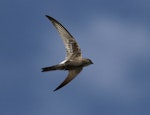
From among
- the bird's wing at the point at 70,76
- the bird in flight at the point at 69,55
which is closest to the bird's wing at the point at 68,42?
the bird in flight at the point at 69,55

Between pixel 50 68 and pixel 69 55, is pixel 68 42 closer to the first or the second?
pixel 69 55

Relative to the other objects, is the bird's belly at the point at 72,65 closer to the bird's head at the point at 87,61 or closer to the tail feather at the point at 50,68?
the bird's head at the point at 87,61

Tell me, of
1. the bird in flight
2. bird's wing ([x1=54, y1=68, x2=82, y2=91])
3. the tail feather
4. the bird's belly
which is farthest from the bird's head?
the tail feather

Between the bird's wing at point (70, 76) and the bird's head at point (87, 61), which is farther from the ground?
the bird's head at point (87, 61)

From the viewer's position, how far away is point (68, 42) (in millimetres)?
37469

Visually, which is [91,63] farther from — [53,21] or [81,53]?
[53,21]

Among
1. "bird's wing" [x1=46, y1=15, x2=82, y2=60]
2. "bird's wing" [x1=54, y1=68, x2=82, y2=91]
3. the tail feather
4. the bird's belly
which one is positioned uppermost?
"bird's wing" [x1=46, y1=15, x2=82, y2=60]

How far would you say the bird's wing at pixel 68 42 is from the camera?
3706 cm

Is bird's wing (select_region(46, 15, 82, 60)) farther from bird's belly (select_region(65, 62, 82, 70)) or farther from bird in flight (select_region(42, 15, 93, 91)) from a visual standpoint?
bird's belly (select_region(65, 62, 82, 70))

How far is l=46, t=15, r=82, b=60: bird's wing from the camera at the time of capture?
37.1 m

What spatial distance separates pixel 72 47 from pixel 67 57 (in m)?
0.64

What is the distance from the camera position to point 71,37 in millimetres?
37406

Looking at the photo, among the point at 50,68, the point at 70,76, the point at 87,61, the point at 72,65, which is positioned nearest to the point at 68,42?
the point at 72,65

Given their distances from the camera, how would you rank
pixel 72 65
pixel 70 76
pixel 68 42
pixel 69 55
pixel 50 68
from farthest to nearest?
pixel 70 76 < pixel 72 65 < pixel 69 55 < pixel 68 42 < pixel 50 68
